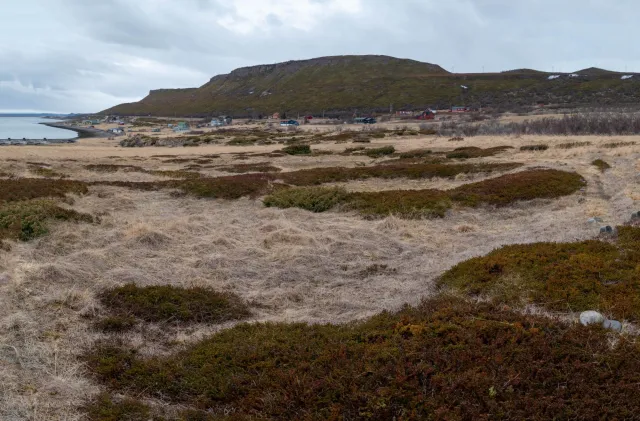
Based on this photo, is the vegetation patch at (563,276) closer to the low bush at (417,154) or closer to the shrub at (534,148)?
the shrub at (534,148)

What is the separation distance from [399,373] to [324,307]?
370cm

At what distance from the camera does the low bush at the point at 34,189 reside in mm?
17503

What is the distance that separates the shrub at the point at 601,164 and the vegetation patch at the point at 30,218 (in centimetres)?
2536

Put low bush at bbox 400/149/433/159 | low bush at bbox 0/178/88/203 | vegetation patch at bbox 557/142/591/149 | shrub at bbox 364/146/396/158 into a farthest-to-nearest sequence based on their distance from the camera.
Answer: shrub at bbox 364/146/396/158, low bush at bbox 400/149/433/159, vegetation patch at bbox 557/142/591/149, low bush at bbox 0/178/88/203

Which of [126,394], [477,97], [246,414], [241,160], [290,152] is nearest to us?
[246,414]

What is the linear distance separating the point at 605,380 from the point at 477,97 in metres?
168

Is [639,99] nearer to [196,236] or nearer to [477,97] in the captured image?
[477,97]

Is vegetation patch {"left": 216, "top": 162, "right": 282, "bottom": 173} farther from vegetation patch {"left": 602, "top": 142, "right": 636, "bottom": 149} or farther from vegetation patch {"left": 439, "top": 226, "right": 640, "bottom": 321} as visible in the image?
vegetation patch {"left": 602, "top": 142, "right": 636, "bottom": 149}

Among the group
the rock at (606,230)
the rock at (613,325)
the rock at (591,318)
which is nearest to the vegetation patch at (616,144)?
the rock at (606,230)

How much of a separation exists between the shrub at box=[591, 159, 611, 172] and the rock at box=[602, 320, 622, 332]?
821 inches

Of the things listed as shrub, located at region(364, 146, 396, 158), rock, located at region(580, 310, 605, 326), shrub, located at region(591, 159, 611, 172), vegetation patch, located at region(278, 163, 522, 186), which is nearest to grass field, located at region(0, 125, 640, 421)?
rock, located at region(580, 310, 605, 326)

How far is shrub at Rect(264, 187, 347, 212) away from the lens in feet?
60.3

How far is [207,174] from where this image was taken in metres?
30.1

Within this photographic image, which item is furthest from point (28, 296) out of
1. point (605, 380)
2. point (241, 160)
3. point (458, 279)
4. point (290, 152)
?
point (290, 152)
